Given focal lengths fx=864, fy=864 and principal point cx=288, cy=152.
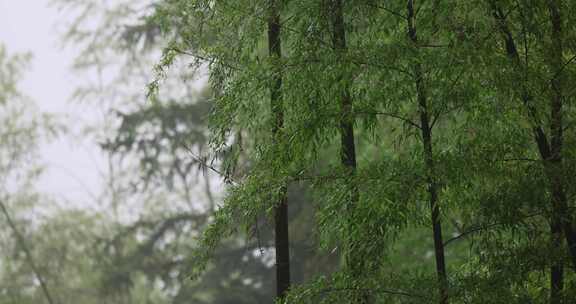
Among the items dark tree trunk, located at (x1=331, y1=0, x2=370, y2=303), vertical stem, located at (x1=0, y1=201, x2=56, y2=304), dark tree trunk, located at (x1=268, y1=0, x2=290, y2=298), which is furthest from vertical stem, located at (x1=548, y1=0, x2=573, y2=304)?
vertical stem, located at (x1=0, y1=201, x2=56, y2=304)

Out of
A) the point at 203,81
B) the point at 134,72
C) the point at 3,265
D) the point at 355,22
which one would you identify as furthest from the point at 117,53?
the point at 355,22

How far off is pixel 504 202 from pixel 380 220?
0.81m

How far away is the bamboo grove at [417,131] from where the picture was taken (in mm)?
4453

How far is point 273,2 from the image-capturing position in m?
4.99

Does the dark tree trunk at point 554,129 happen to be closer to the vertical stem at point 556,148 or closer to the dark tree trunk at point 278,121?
the vertical stem at point 556,148

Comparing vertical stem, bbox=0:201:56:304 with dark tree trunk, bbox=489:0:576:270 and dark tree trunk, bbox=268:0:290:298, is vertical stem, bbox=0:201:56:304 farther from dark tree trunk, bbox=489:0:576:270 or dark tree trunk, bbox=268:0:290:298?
dark tree trunk, bbox=489:0:576:270

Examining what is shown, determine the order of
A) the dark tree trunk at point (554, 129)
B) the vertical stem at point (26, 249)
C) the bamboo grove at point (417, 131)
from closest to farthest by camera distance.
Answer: the bamboo grove at point (417, 131) < the dark tree trunk at point (554, 129) < the vertical stem at point (26, 249)

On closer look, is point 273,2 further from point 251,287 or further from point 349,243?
point 251,287

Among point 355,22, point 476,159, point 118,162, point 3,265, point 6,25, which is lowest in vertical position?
point 476,159

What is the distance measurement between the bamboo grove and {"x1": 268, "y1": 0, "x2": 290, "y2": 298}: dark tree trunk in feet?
0.05

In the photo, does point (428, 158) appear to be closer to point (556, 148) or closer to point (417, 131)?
point (417, 131)

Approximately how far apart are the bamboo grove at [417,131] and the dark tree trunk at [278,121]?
0.05 feet

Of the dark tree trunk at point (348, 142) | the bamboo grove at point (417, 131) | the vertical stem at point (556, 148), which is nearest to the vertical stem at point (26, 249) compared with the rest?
the bamboo grove at point (417, 131)

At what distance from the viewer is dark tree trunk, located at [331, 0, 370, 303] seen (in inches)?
178
